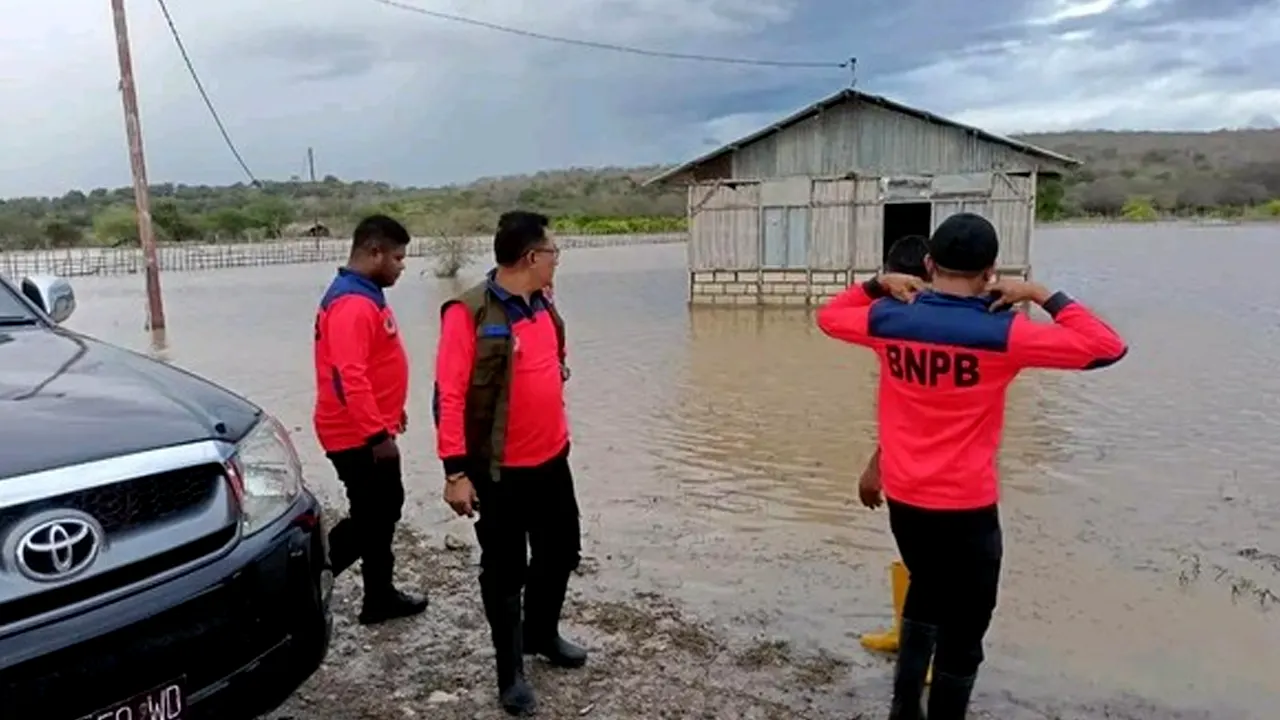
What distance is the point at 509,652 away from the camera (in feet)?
11.2

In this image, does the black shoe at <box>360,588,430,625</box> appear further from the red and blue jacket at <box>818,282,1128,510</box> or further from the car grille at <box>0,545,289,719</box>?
the red and blue jacket at <box>818,282,1128,510</box>

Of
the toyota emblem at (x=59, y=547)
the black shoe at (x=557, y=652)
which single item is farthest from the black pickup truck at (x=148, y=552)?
the black shoe at (x=557, y=652)

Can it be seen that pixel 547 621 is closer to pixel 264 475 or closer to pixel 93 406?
pixel 264 475

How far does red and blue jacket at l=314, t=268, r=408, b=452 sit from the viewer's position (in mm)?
3807

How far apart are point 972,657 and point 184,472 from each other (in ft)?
7.36

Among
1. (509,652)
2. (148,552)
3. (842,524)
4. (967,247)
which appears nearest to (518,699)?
(509,652)

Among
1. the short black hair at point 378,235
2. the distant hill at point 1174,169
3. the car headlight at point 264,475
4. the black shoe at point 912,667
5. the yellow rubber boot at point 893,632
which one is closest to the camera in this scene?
the car headlight at point 264,475

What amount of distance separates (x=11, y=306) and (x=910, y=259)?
2.98m

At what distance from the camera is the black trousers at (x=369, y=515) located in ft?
13.2

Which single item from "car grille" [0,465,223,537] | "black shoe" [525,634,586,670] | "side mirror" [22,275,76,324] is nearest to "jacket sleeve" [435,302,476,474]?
"black shoe" [525,634,586,670]

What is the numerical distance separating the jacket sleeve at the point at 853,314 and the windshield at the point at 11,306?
259cm

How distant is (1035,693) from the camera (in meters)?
3.89

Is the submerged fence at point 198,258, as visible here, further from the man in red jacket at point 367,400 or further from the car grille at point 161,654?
the car grille at point 161,654

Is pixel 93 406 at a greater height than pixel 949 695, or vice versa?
pixel 93 406
